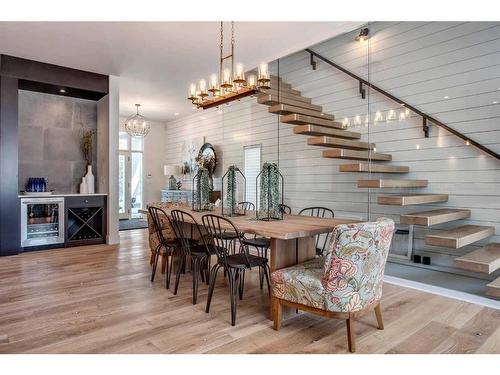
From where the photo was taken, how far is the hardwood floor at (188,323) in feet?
7.50

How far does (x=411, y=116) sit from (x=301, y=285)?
9.56 ft

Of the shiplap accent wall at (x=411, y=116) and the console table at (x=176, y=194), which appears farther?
the console table at (x=176, y=194)

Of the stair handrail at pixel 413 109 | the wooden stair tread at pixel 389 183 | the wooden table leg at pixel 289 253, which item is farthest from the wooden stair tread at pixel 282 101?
the wooden table leg at pixel 289 253

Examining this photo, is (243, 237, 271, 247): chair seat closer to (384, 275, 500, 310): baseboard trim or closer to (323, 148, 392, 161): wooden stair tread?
(323, 148, 392, 161): wooden stair tread

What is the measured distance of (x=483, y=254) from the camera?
10.6 feet

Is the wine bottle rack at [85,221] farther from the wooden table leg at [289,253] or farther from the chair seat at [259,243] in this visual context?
the wooden table leg at [289,253]

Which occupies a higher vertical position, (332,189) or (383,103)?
(383,103)

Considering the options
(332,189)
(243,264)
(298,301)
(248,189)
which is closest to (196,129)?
(248,189)

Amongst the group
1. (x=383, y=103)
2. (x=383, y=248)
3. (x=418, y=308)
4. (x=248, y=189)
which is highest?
(x=383, y=103)

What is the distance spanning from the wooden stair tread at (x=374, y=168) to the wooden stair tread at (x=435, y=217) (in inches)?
25.5

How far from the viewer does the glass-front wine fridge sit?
5.24 metres

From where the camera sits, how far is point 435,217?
3.34 metres
